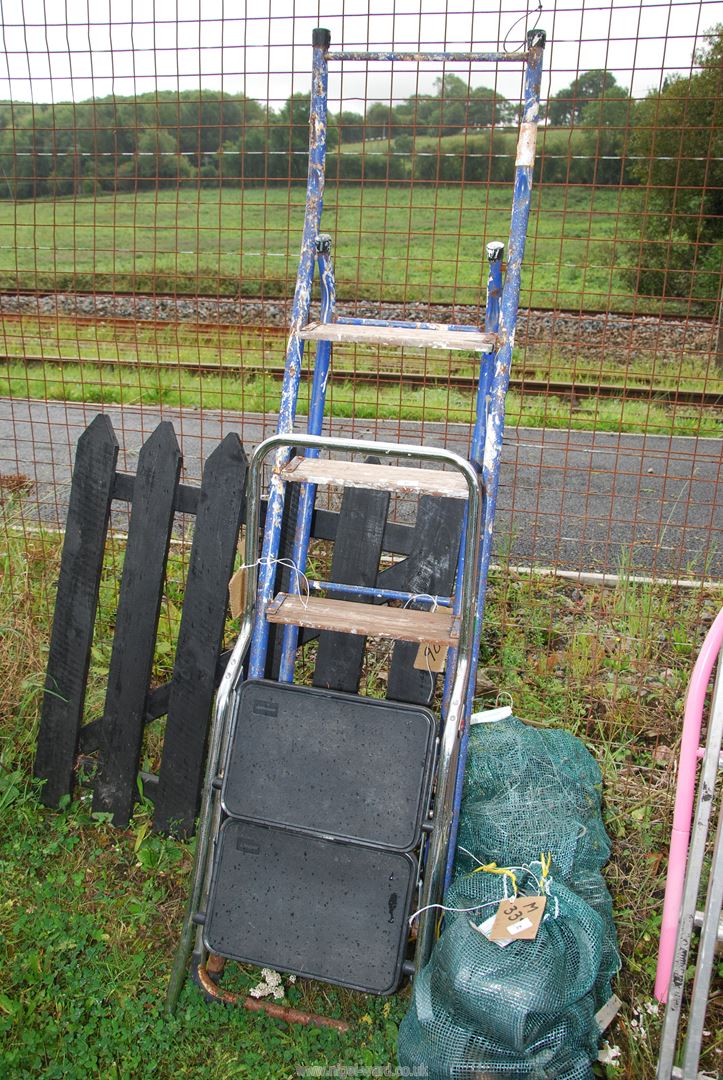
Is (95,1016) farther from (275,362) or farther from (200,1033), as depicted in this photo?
(275,362)

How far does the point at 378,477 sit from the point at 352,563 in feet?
2.71

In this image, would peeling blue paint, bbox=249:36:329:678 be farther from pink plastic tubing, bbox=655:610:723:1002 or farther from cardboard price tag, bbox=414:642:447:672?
pink plastic tubing, bbox=655:610:723:1002

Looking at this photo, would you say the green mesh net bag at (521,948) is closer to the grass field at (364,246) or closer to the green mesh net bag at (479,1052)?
the green mesh net bag at (479,1052)

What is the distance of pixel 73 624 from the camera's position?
3363mm

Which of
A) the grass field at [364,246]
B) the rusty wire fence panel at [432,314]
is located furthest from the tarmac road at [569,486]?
the grass field at [364,246]

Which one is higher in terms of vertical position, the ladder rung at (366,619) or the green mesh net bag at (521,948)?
the ladder rung at (366,619)

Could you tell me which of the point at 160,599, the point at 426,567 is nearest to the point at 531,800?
the point at 426,567

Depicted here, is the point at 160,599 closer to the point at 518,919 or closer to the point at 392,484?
the point at 392,484

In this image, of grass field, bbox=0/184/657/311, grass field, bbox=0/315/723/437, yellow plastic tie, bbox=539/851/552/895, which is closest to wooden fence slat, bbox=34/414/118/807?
yellow plastic tie, bbox=539/851/552/895

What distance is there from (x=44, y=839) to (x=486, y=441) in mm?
2071

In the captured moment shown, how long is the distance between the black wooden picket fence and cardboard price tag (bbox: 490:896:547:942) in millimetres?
804

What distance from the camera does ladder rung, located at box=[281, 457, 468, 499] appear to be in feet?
7.48

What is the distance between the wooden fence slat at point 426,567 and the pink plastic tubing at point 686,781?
3.30 feet

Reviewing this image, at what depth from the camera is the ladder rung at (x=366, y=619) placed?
7.82 feet
